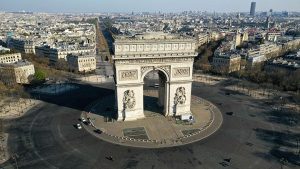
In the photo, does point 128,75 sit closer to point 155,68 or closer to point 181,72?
point 155,68

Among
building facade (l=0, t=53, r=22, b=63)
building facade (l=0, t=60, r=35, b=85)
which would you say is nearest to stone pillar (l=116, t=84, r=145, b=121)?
building facade (l=0, t=60, r=35, b=85)

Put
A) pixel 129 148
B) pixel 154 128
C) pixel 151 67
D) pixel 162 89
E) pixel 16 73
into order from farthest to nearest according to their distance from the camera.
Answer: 1. pixel 16 73
2. pixel 162 89
3. pixel 151 67
4. pixel 154 128
5. pixel 129 148

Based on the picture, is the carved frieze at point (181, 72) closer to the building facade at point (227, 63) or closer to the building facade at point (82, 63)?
the building facade at point (227, 63)

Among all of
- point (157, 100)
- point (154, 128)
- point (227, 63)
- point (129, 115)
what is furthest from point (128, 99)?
point (227, 63)

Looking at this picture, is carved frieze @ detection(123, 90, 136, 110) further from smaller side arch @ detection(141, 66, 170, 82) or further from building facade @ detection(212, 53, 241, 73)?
building facade @ detection(212, 53, 241, 73)

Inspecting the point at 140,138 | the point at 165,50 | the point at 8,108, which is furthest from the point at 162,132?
the point at 8,108

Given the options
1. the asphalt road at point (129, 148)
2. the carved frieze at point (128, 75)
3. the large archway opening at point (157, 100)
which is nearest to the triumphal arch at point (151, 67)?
the carved frieze at point (128, 75)
